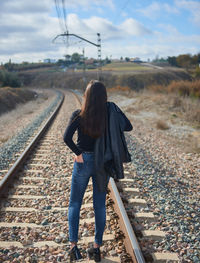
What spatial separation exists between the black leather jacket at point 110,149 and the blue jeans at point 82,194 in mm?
120

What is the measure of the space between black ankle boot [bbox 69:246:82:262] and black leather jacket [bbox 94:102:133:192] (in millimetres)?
890

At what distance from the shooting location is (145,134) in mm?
10547

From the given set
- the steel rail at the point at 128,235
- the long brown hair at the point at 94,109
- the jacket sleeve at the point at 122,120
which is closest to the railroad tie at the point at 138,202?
the steel rail at the point at 128,235

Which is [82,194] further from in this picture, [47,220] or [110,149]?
[47,220]

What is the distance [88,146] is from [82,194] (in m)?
0.60

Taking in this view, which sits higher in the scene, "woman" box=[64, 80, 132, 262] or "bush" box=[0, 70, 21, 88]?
"bush" box=[0, 70, 21, 88]

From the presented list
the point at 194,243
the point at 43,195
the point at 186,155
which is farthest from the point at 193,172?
the point at 43,195

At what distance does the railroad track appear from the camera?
315cm

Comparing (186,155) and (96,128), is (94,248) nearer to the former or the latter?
(96,128)

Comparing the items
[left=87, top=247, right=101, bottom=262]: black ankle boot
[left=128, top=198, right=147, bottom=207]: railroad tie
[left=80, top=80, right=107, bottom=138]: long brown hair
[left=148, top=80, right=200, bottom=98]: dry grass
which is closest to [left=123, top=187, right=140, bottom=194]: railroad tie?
[left=128, top=198, right=147, bottom=207]: railroad tie

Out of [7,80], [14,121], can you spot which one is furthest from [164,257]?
[7,80]

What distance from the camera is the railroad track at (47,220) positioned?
124 inches

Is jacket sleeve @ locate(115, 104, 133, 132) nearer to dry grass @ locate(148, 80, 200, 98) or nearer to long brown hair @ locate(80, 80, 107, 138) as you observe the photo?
long brown hair @ locate(80, 80, 107, 138)

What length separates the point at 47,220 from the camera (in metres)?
3.92
